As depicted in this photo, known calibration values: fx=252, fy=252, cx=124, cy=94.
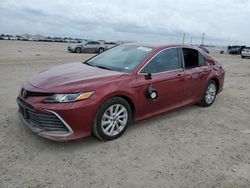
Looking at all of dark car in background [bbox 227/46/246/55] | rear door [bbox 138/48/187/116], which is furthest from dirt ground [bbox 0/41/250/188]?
dark car in background [bbox 227/46/246/55]

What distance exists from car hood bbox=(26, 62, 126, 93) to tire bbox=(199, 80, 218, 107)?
266 centimetres

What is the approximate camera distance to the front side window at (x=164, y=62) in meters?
4.47

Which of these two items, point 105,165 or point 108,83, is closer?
point 105,165

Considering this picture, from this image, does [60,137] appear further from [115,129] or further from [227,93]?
[227,93]

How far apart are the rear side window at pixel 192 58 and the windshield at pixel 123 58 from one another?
97 cm

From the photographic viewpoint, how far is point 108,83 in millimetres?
3812

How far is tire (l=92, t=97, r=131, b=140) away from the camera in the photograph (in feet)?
12.3

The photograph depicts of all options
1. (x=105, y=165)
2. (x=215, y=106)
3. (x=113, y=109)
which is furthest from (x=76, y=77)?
(x=215, y=106)

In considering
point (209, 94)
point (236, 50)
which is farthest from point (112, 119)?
point (236, 50)

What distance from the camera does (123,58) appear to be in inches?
187

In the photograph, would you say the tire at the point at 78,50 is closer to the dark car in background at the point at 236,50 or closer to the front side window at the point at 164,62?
the front side window at the point at 164,62

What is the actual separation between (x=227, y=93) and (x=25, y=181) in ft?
21.2

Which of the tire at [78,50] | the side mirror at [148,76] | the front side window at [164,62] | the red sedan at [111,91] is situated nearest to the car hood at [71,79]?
the red sedan at [111,91]

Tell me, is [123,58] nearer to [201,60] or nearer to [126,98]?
[126,98]
